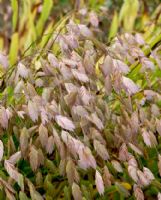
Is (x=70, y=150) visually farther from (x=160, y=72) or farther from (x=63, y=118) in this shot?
(x=160, y=72)

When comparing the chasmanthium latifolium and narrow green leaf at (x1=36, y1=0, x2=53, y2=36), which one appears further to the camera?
narrow green leaf at (x1=36, y1=0, x2=53, y2=36)

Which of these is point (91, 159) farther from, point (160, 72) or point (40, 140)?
point (160, 72)

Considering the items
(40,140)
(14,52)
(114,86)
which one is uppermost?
(114,86)

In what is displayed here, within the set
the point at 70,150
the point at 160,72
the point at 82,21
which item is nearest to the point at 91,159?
the point at 70,150

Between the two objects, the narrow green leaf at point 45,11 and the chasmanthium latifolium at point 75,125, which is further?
the narrow green leaf at point 45,11

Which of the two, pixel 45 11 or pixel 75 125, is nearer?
pixel 75 125

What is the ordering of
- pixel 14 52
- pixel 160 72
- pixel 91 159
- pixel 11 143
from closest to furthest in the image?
pixel 91 159, pixel 11 143, pixel 160 72, pixel 14 52

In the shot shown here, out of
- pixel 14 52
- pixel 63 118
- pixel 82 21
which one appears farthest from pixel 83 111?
pixel 82 21

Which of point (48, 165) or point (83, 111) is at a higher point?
point (83, 111)

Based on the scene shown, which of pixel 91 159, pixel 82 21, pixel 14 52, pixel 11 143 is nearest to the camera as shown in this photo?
pixel 91 159

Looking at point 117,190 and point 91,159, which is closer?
point 91,159
